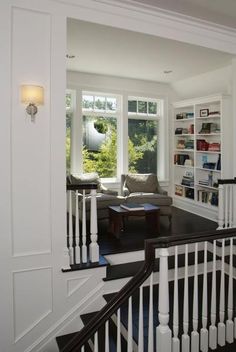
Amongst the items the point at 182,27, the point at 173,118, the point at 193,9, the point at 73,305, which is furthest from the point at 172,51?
the point at 73,305

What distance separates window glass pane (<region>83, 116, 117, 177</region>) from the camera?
6434mm

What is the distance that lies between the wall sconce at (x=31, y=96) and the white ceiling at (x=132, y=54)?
1037mm

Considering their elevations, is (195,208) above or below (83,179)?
below

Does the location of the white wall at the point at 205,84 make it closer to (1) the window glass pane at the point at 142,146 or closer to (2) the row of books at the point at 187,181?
(1) the window glass pane at the point at 142,146

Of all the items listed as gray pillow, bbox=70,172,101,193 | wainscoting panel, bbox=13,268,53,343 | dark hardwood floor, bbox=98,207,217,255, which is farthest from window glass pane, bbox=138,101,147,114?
wainscoting panel, bbox=13,268,53,343

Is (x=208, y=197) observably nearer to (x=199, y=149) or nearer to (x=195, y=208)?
(x=195, y=208)

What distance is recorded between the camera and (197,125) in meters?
6.28

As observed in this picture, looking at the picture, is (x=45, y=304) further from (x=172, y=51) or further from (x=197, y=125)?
(x=197, y=125)

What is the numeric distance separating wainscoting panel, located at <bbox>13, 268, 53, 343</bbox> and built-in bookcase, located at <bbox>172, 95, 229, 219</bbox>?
3.70 m

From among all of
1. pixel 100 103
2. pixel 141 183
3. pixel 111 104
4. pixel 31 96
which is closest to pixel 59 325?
pixel 31 96

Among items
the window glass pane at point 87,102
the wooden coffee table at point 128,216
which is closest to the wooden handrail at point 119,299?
the wooden coffee table at point 128,216

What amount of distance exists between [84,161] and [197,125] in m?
2.46

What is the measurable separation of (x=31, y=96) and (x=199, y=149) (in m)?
4.11

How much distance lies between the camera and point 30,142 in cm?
307
